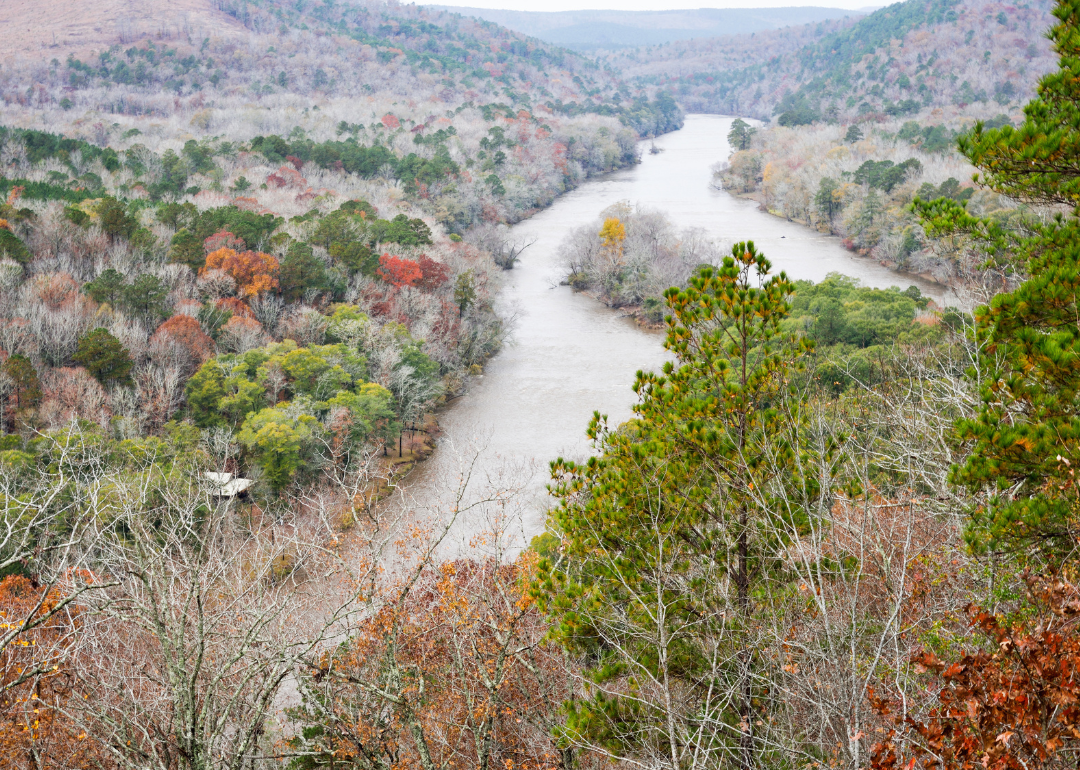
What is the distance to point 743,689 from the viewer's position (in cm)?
761

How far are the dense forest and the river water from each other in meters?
1.21

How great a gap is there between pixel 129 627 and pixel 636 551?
36.2 feet

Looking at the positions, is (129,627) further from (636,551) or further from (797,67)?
(797,67)

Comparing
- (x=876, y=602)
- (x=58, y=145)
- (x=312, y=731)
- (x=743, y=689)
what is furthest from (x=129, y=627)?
(x=58, y=145)

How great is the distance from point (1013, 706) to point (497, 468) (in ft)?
76.3

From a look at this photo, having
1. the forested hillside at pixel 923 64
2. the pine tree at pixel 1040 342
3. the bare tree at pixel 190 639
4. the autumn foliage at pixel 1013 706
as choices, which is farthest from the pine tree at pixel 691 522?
the forested hillside at pixel 923 64

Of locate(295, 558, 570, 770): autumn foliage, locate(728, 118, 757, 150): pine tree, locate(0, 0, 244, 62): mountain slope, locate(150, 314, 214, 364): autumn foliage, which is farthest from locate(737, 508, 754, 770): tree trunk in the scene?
locate(0, 0, 244, 62): mountain slope

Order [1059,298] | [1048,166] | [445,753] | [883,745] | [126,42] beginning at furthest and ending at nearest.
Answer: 1. [126,42]
2. [445,753]
3. [1048,166]
4. [1059,298]
5. [883,745]

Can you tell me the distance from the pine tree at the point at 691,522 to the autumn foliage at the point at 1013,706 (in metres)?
3.17

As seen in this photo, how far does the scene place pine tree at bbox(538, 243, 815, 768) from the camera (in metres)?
7.63

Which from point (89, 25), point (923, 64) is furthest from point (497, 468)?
point (89, 25)

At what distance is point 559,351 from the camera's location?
40.0 meters

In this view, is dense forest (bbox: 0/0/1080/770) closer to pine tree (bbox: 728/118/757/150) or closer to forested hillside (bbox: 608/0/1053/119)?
pine tree (bbox: 728/118/757/150)

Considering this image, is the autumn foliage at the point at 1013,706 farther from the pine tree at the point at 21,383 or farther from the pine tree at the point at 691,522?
the pine tree at the point at 21,383
